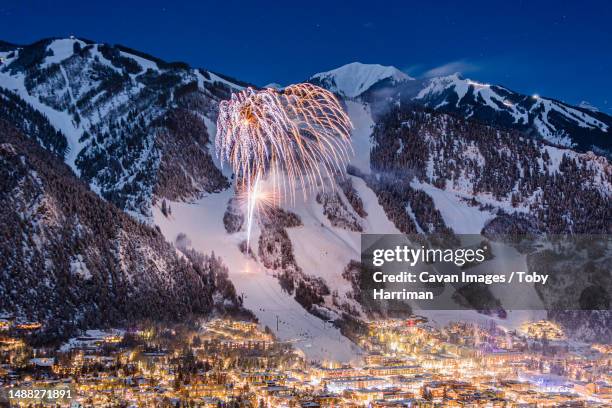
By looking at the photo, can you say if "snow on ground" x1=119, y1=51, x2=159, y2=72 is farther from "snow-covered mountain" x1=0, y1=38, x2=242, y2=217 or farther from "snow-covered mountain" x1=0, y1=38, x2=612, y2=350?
"snow-covered mountain" x1=0, y1=38, x2=612, y2=350

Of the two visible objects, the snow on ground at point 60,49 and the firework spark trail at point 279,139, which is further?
the snow on ground at point 60,49

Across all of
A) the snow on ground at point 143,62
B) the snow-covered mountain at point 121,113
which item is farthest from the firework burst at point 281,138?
the snow on ground at point 143,62

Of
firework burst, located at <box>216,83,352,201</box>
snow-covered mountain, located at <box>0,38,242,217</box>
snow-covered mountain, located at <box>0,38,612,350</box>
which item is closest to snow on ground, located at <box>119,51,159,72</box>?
snow-covered mountain, located at <box>0,38,242,217</box>

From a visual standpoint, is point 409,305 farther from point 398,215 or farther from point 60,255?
point 60,255

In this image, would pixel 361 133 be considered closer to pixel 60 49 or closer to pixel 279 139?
pixel 60 49

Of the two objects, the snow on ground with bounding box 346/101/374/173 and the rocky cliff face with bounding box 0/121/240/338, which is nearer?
the rocky cliff face with bounding box 0/121/240/338

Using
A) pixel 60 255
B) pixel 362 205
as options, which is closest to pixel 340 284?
pixel 362 205

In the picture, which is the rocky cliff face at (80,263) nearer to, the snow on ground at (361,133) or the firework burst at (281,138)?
the firework burst at (281,138)
